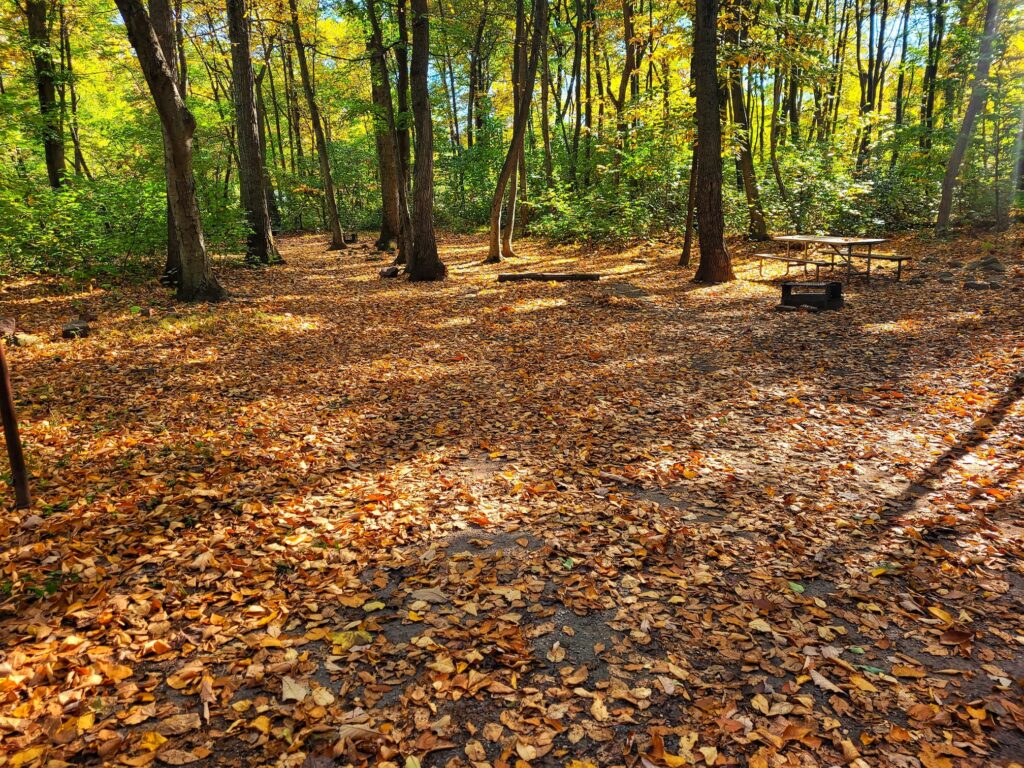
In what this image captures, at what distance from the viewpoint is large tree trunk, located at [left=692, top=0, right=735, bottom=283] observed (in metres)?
11.2

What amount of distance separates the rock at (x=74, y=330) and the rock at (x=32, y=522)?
508 centimetres

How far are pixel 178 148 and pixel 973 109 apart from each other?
17313 mm

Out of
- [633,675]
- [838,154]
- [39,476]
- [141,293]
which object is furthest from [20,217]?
[838,154]

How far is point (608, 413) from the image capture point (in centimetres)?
604

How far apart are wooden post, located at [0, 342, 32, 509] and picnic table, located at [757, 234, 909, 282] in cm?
1200

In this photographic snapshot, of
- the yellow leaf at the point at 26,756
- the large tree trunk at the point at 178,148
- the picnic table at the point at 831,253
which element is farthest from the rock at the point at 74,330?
the picnic table at the point at 831,253

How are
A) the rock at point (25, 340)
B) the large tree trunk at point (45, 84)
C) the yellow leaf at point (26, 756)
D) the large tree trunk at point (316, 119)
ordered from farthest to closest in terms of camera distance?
1. the large tree trunk at point (316, 119)
2. the large tree trunk at point (45, 84)
3. the rock at point (25, 340)
4. the yellow leaf at point (26, 756)

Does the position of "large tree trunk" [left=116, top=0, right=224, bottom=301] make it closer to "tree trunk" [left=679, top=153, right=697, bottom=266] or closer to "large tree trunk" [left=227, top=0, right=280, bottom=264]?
"large tree trunk" [left=227, top=0, right=280, bottom=264]

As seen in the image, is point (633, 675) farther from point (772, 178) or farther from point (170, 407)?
point (772, 178)

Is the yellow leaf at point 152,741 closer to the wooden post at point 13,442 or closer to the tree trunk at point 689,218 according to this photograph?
the wooden post at point 13,442

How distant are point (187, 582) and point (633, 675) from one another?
8.58ft

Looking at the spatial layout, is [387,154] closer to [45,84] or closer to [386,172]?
[386,172]

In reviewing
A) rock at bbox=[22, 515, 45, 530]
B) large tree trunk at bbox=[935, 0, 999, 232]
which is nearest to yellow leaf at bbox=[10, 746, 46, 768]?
rock at bbox=[22, 515, 45, 530]

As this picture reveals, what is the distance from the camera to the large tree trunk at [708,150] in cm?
1118
